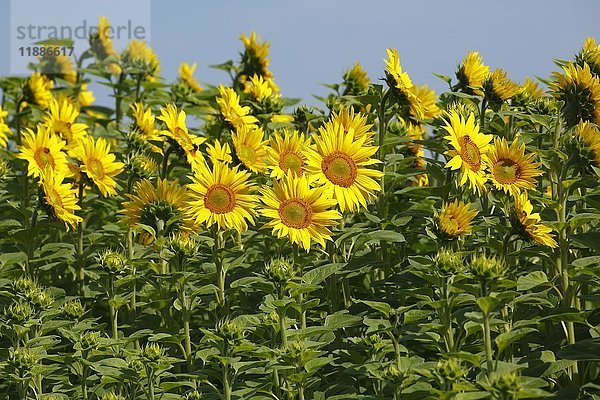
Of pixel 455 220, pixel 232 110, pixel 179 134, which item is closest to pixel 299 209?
pixel 455 220

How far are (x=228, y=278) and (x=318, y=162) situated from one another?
0.90 m

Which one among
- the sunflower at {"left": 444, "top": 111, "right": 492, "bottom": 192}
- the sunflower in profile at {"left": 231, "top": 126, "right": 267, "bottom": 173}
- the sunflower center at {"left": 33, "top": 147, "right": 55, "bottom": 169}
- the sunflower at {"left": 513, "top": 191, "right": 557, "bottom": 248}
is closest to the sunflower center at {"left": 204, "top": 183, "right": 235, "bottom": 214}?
the sunflower in profile at {"left": 231, "top": 126, "right": 267, "bottom": 173}

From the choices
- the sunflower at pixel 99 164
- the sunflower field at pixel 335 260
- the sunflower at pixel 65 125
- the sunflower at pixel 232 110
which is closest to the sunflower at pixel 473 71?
the sunflower field at pixel 335 260

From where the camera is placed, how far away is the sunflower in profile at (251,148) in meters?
4.36

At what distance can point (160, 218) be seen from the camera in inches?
165

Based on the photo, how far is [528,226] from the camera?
139 inches

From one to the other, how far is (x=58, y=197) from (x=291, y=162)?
1211 millimetres

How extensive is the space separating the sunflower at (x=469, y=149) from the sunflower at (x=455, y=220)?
0.32 m

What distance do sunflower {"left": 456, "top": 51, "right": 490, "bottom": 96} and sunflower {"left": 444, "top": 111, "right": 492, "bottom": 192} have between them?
0.62 m

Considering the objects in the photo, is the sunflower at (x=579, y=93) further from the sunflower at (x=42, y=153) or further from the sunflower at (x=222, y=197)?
the sunflower at (x=42, y=153)

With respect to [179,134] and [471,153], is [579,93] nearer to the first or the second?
[471,153]

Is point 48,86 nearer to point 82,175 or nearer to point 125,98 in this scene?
point 125,98

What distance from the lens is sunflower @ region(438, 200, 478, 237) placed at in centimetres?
353

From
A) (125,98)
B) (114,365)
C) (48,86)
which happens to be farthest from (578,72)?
(48,86)
